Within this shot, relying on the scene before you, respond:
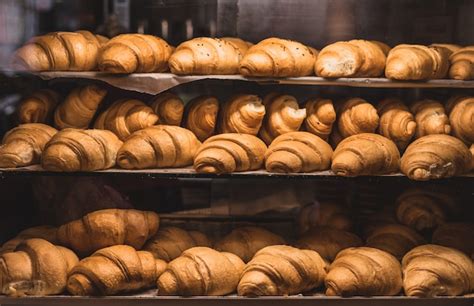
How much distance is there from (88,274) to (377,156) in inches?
64.7

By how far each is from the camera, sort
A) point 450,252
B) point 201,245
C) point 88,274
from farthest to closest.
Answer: point 201,245 < point 450,252 < point 88,274

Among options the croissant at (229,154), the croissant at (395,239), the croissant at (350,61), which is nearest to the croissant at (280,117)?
the croissant at (229,154)

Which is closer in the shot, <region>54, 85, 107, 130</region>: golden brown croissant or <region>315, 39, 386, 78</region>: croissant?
<region>315, 39, 386, 78</region>: croissant

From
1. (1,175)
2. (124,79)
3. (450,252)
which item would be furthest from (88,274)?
(450,252)

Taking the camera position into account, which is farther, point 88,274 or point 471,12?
point 471,12

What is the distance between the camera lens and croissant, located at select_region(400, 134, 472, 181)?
12.2ft

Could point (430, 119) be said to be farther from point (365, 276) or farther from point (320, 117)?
point (365, 276)

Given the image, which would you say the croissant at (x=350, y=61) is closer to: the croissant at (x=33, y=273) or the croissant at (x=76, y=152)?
the croissant at (x=76, y=152)

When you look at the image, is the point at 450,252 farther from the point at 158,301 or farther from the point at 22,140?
the point at 22,140

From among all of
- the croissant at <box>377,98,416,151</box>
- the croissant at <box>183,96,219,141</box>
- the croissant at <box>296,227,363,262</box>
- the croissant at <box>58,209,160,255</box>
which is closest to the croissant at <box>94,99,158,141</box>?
the croissant at <box>183,96,219,141</box>

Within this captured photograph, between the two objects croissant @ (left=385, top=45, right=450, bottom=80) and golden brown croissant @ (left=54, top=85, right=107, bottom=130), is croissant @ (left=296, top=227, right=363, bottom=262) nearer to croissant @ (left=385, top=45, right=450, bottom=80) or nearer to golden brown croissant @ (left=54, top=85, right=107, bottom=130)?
croissant @ (left=385, top=45, right=450, bottom=80)

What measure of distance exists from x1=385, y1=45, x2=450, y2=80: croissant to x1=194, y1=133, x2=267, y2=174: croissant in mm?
842

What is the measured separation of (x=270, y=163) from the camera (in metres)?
3.79

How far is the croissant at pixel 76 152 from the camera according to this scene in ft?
12.1
